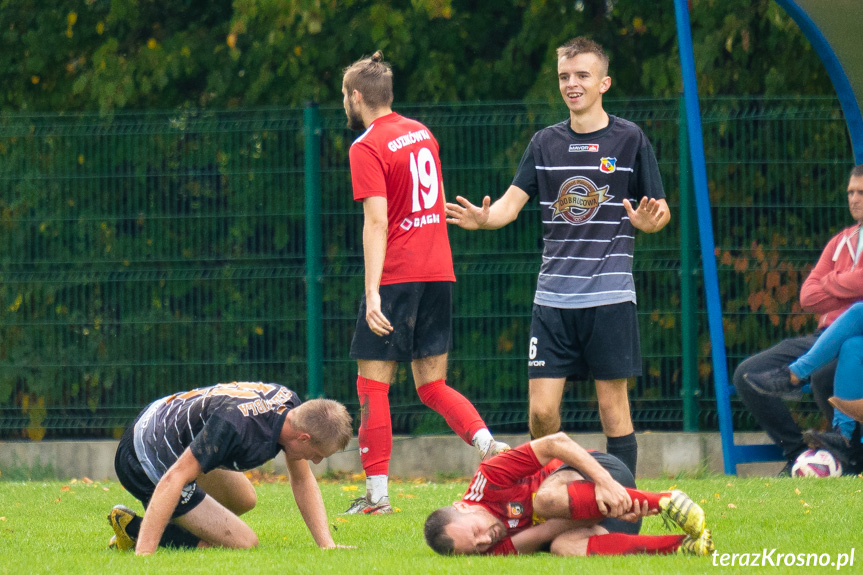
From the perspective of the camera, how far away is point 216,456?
4828 millimetres

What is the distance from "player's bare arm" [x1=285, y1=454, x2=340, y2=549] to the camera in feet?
17.3

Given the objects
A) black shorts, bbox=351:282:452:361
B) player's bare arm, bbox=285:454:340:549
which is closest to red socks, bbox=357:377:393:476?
black shorts, bbox=351:282:452:361

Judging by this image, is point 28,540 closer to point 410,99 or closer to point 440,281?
point 440,281

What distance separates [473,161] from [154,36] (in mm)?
3605

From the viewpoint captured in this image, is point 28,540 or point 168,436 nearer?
point 168,436

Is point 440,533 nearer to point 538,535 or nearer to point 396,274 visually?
point 538,535

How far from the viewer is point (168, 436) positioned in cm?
528

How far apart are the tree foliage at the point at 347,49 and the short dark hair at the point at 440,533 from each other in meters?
5.69

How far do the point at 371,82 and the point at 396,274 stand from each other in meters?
1.06

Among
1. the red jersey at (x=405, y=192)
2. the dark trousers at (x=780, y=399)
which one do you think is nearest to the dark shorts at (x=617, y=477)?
the red jersey at (x=405, y=192)

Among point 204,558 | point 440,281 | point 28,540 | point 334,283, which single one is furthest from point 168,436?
point 334,283

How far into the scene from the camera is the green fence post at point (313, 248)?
9469 mm

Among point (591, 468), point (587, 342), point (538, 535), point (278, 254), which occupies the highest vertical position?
point (278, 254)

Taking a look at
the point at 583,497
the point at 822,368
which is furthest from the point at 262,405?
the point at 822,368
